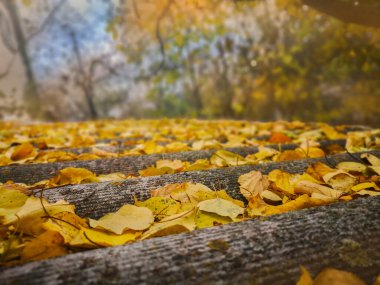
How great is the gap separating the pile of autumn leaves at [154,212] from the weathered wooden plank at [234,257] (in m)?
0.08

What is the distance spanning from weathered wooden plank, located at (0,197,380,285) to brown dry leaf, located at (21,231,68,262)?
0.21ft

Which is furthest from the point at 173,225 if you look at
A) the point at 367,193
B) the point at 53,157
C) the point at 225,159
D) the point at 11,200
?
the point at 53,157

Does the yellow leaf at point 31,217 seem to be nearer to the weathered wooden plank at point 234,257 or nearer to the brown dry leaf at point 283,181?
the weathered wooden plank at point 234,257

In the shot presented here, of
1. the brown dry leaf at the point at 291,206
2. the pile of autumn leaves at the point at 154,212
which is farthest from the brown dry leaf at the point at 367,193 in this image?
the brown dry leaf at the point at 291,206

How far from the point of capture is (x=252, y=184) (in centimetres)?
99

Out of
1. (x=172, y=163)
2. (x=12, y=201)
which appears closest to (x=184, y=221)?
(x=12, y=201)

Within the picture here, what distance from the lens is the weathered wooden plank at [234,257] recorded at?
20.6 inches

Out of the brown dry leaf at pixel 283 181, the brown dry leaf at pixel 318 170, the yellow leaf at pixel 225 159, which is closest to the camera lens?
→ the brown dry leaf at pixel 283 181

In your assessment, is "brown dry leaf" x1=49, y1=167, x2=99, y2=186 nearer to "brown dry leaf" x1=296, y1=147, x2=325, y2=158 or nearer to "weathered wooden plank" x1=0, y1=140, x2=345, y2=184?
"weathered wooden plank" x1=0, y1=140, x2=345, y2=184

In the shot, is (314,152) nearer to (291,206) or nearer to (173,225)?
(291,206)

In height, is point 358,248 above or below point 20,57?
below

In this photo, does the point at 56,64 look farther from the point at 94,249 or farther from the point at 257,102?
the point at 94,249

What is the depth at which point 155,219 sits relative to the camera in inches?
31.9

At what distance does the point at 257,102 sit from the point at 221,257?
13949 millimetres
